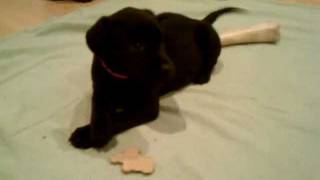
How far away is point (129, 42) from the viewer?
3.42ft

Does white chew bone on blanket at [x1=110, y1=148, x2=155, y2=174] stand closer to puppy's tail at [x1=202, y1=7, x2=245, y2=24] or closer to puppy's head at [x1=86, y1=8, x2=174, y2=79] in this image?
puppy's head at [x1=86, y1=8, x2=174, y2=79]

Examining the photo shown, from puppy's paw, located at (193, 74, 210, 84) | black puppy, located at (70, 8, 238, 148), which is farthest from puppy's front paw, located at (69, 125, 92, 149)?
puppy's paw, located at (193, 74, 210, 84)

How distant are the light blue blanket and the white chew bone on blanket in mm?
17

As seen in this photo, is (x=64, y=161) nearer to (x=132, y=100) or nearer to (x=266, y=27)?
(x=132, y=100)

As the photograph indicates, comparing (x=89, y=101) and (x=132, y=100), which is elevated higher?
(x=132, y=100)

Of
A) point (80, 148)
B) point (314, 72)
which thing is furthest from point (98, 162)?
point (314, 72)

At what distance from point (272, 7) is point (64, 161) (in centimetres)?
117

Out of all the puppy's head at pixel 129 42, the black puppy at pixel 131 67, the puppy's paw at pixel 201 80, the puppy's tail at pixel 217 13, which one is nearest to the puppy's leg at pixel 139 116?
the black puppy at pixel 131 67

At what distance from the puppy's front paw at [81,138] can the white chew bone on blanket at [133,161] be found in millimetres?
80

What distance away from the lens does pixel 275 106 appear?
1.30 metres

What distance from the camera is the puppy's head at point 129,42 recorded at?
104cm

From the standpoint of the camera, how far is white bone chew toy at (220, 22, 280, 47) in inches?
62.3

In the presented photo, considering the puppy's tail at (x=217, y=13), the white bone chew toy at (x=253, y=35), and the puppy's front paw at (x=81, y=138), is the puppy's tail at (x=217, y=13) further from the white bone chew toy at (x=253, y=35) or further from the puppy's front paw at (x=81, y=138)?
the puppy's front paw at (x=81, y=138)

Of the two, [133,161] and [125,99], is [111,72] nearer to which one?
[125,99]
